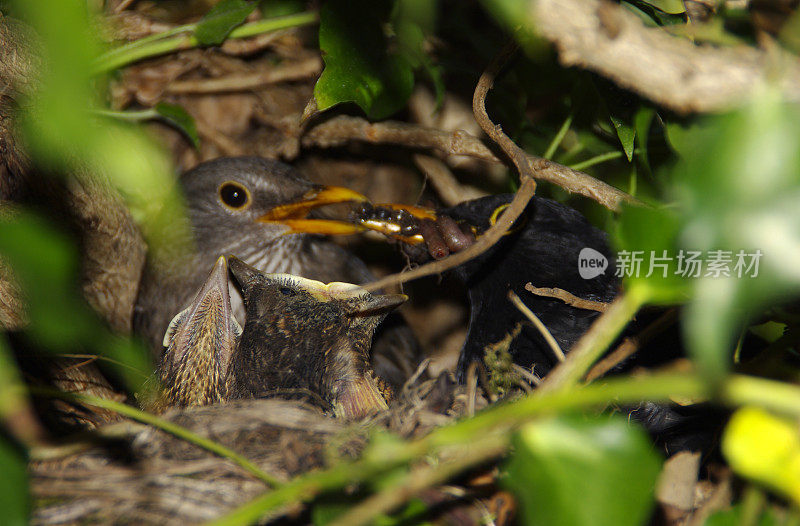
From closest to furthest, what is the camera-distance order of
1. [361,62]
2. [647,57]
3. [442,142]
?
[647,57] → [361,62] → [442,142]

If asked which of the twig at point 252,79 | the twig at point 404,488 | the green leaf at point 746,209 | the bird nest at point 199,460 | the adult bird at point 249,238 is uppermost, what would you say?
the green leaf at point 746,209

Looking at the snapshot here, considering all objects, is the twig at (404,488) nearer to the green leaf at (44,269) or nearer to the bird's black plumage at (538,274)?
the green leaf at (44,269)

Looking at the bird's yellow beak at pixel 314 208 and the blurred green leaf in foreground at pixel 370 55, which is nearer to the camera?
the blurred green leaf in foreground at pixel 370 55

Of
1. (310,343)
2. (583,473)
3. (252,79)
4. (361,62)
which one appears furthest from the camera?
(252,79)

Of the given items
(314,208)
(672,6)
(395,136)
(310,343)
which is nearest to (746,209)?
(672,6)

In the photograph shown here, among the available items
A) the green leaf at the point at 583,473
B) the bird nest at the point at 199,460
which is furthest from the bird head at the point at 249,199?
the green leaf at the point at 583,473

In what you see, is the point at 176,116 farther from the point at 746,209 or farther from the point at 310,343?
the point at 746,209

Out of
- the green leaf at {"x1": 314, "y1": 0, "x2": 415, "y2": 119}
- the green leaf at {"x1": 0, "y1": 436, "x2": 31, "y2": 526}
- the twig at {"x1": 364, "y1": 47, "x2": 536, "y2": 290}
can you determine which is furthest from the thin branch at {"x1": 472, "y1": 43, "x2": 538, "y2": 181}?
the green leaf at {"x1": 0, "y1": 436, "x2": 31, "y2": 526}
